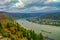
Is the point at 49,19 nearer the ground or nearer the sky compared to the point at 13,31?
nearer the sky

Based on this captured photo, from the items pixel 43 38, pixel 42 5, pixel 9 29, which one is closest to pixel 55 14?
pixel 42 5

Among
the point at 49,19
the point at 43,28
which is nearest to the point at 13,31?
the point at 43,28

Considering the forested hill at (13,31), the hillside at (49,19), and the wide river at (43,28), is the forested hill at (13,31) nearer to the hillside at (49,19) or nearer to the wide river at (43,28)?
the wide river at (43,28)

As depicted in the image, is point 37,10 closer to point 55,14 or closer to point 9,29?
point 55,14

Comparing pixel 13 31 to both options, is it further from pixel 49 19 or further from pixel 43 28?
pixel 49 19

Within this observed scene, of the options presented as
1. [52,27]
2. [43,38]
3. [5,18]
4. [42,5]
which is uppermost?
[42,5]

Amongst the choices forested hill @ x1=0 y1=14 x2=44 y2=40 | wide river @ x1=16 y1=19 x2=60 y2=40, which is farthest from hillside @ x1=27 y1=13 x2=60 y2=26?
forested hill @ x1=0 y1=14 x2=44 y2=40

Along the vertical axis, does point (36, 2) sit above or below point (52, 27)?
above

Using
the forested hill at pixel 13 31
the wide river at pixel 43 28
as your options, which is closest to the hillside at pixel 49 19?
the wide river at pixel 43 28

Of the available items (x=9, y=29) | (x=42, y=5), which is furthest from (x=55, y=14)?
(x=9, y=29)
